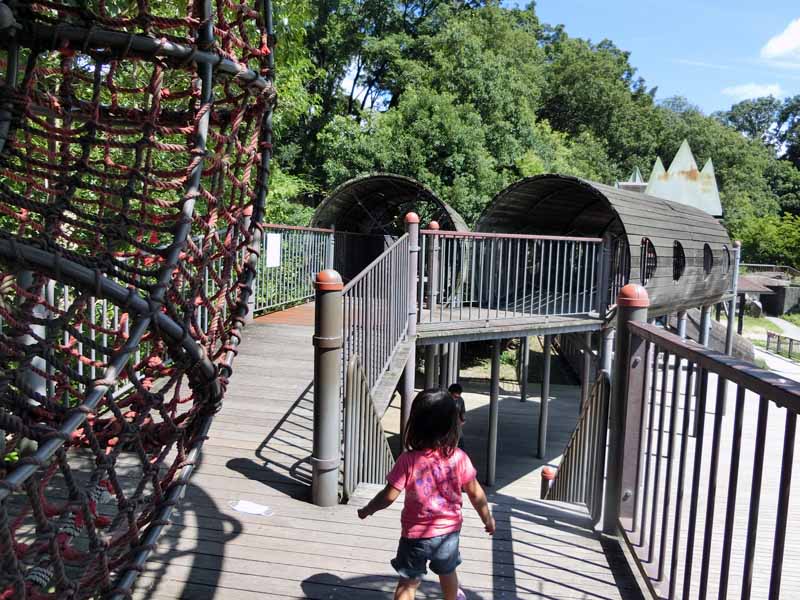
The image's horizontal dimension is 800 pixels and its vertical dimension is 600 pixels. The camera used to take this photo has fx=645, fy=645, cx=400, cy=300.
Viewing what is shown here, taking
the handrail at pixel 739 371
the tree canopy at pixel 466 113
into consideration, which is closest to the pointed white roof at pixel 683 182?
the tree canopy at pixel 466 113

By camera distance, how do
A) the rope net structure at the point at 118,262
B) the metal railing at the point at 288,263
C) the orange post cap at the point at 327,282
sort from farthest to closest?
the metal railing at the point at 288,263
the orange post cap at the point at 327,282
the rope net structure at the point at 118,262

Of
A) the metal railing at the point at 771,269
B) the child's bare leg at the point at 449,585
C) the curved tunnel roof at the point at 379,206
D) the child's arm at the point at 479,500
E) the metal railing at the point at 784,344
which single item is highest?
the curved tunnel roof at the point at 379,206

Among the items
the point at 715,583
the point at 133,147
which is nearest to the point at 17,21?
the point at 133,147

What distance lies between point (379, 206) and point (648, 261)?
6.64 m

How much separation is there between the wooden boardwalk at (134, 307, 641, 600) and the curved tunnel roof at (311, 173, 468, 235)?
848 centimetres

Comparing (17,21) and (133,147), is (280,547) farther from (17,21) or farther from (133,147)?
(17,21)

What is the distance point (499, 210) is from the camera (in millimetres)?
12516

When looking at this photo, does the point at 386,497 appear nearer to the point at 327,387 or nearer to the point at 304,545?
the point at 304,545

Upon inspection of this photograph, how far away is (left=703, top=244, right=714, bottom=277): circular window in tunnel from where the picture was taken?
44.9ft

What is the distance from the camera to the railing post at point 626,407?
292 centimetres

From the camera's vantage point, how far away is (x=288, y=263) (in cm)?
944

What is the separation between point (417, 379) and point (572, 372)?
5.60 meters

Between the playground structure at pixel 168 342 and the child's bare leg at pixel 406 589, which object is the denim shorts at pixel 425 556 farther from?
the playground structure at pixel 168 342

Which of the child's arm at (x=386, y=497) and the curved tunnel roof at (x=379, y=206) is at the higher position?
the curved tunnel roof at (x=379, y=206)
